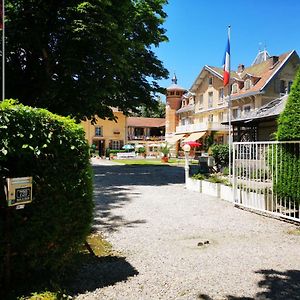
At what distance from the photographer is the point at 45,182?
4.31 metres

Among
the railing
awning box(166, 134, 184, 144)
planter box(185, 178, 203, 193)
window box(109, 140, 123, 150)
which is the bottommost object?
planter box(185, 178, 203, 193)

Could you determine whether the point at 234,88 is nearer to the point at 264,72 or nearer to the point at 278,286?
the point at 264,72

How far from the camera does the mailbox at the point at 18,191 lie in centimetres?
389

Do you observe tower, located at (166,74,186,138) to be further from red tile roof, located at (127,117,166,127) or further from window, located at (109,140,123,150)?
red tile roof, located at (127,117,166,127)

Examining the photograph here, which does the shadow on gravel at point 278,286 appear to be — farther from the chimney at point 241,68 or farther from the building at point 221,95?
the chimney at point 241,68

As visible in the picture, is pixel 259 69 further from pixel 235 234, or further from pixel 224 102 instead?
pixel 235 234

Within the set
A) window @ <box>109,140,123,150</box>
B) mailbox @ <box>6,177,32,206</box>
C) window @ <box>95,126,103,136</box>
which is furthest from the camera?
window @ <box>109,140,123,150</box>

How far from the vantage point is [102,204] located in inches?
435

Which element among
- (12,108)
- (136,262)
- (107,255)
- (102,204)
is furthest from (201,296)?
(102,204)

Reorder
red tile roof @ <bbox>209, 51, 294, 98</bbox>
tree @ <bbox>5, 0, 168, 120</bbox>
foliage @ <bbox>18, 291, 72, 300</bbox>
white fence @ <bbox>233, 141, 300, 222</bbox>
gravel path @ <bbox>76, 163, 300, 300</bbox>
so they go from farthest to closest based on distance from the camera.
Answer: red tile roof @ <bbox>209, 51, 294, 98</bbox> → tree @ <bbox>5, 0, 168, 120</bbox> → white fence @ <bbox>233, 141, 300, 222</bbox> → gravel path @ <bbox>76, 163, 300, 300</bbox> → foliage @ <bbox>18, 291, 72, 300</bbox>

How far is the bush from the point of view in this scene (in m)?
4.02

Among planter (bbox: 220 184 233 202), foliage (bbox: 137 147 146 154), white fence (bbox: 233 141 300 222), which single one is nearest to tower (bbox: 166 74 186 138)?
foliage (bbox: 137 147 146 154)

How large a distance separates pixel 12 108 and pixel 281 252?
496cm

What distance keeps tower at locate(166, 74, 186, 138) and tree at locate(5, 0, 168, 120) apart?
138 ft
